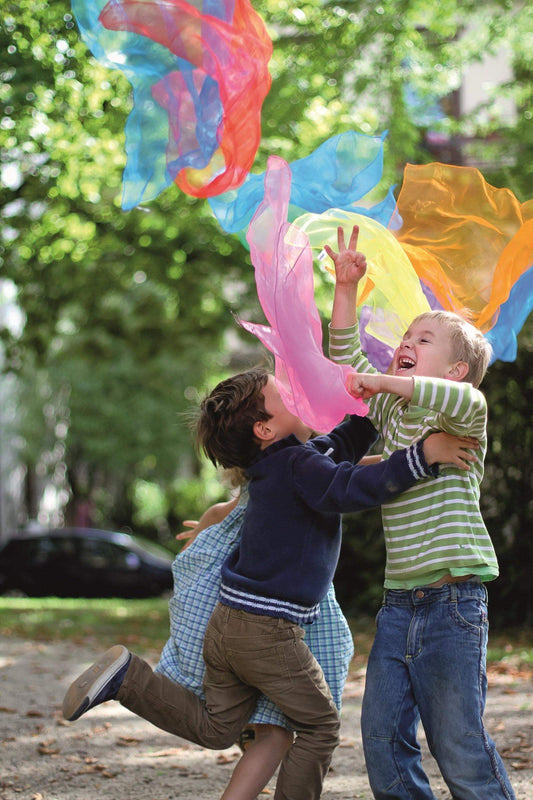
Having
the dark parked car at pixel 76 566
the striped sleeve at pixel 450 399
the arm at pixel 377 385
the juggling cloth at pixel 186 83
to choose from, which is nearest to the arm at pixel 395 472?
the striped sleeve at pixel 450 399

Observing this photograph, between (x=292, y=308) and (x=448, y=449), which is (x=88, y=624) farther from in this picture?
(x=448, y=449)

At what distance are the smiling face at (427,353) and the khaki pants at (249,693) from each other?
3.12 ft

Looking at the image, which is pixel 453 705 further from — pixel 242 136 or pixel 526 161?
pixel 526 161

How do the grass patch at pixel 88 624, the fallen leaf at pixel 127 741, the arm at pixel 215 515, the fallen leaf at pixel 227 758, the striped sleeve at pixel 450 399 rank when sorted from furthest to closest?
the grass patch at pixel 88 624 → the fallen leaf at pixel 127 741 → the fallen leaf at pixel 227 758 → the arm at pixel 215 515 → the striped sleeve at pixel 450 399

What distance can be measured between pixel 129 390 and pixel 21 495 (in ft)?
32.6

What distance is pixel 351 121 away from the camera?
9992 mm

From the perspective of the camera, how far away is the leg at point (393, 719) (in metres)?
2.88

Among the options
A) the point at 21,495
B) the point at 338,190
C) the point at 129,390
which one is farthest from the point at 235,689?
the point at 21,495

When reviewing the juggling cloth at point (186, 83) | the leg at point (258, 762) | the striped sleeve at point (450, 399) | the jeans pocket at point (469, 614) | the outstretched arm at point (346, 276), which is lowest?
the leg at point (258, 762)

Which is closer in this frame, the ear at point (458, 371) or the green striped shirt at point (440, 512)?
the green striped shirt at point (440, 512)

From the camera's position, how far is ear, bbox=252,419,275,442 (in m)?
3.22

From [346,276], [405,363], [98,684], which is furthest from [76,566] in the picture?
[405,363]

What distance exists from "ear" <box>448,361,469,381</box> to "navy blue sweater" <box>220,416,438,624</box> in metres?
0.42

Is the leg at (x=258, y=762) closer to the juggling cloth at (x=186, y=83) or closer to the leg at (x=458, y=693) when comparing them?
the leg at (x=458, y=693)
